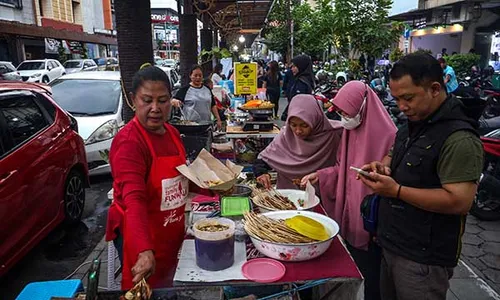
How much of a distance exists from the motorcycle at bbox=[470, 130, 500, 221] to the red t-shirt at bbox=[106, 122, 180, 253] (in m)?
4.22

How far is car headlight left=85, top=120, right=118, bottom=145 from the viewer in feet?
20.5

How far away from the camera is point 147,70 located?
2.03m

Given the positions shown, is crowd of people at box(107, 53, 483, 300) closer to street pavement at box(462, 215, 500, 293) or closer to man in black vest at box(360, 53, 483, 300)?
man in black vest at box(360, 53, 483, 300)

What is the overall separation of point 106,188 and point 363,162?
495 centimetres

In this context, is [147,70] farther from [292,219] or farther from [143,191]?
[292,219]

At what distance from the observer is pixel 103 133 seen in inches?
251

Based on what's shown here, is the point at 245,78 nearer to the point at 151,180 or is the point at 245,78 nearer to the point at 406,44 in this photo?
the point at 151,180

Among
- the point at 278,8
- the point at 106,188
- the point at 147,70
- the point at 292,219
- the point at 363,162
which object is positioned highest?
the point at 278,8

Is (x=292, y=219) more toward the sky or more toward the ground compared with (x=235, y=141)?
more toward the sky

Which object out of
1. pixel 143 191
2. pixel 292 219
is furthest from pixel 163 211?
pixel 292 219

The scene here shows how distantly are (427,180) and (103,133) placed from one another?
5521 millimetres

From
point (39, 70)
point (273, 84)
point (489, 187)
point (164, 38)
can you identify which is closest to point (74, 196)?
point (489, 187)

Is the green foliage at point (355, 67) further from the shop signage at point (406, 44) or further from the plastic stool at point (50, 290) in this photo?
the shop signage at point (406, 44)

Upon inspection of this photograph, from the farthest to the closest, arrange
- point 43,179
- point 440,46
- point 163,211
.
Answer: point 440,46 < point 43,179 < point 163,211
